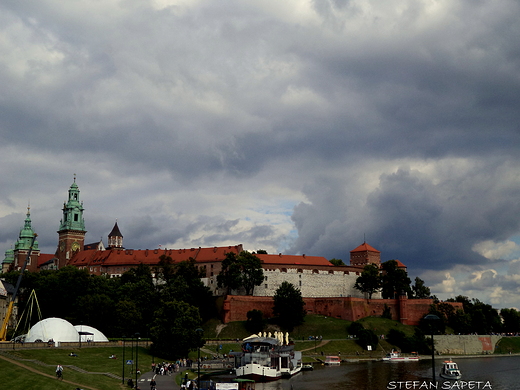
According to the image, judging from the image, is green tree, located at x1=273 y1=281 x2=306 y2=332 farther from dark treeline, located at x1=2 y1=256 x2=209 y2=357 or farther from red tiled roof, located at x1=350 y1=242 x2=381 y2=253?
red tiled roof, located at x1=350 y1=242 x2=381 y2=253

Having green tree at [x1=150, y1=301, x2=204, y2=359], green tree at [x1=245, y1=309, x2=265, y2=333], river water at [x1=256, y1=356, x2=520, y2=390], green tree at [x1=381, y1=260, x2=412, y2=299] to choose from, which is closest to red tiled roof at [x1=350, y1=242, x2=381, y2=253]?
green tree at [x1=381, y1=260, x2=412, y2=299]

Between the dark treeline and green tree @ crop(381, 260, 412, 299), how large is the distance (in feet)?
130

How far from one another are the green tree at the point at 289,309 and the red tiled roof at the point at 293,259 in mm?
20969

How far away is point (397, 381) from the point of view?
238 ft

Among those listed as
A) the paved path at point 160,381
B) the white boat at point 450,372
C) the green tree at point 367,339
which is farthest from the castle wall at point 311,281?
the paved path at point 160,381

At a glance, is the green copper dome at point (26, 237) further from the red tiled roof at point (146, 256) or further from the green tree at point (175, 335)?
the green tree at point (175, 335)

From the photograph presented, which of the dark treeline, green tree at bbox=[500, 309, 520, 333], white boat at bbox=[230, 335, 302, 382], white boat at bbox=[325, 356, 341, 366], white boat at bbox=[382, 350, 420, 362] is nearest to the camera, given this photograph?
white boat at bbox=[230, 335, 302, 382]

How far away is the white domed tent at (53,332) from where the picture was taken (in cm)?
8112

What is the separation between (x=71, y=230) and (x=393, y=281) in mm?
82306

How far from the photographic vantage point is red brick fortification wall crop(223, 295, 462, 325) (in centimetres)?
12150

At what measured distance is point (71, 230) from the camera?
158 m

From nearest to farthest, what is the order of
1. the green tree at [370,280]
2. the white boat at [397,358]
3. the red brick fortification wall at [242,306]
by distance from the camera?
1. the white boat at [397,358]
2. the red brick fortification wall at [242,306]
3. the green tree at [370,280]

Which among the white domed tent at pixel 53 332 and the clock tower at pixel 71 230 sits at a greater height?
the clock tower at pixel 71 230

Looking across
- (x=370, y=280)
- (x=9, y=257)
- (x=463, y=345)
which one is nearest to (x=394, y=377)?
(x=463, y=345)
